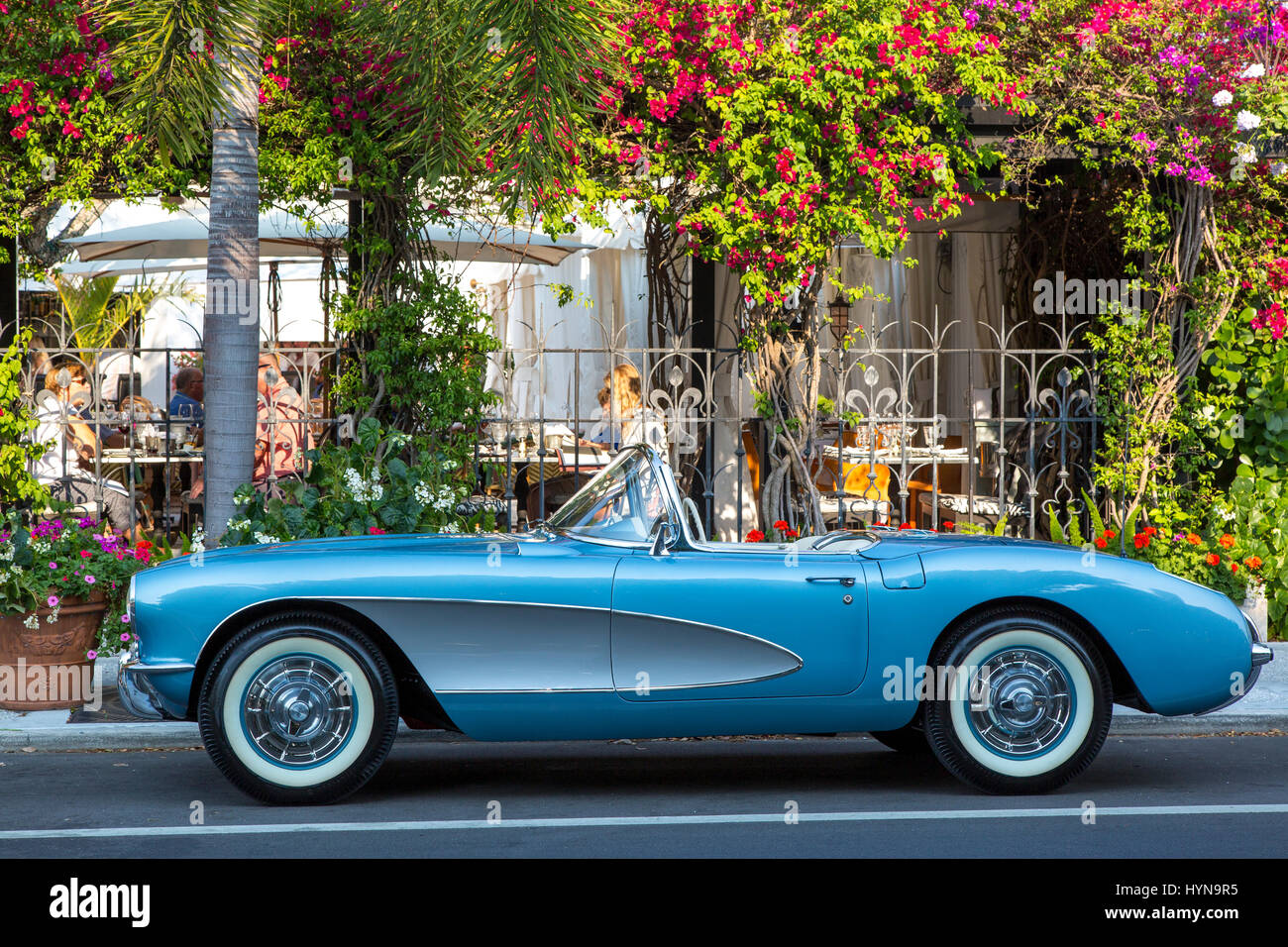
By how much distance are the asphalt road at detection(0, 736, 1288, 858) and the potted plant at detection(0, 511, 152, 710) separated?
1.86 feet

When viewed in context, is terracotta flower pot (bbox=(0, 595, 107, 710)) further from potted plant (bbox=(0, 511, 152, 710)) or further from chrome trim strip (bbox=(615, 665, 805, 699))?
chrome trim strip (bbox=(615, 665, 805, 699))

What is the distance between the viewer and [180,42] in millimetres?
7184

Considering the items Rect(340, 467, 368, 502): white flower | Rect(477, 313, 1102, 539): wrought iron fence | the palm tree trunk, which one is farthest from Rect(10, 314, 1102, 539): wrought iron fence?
Rect(340, 467, 368, 502): white flower

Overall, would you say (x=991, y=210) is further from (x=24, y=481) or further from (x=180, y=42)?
(x=24, y=481)

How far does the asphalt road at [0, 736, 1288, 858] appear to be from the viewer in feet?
15.2

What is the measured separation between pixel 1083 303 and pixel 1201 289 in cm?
131

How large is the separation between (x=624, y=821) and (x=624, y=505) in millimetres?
1162

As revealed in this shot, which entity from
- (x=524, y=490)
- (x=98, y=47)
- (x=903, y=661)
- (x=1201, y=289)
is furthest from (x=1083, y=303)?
(x=98, y=47)

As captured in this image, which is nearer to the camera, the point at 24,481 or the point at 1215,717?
the point at 1215,717

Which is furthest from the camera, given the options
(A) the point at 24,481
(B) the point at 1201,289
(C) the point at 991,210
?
(C) the point at 991,210

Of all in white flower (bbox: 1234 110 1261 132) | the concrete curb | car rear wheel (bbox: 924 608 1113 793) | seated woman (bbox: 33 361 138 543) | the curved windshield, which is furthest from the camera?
seated woman (bbox: 33 361 138 543)

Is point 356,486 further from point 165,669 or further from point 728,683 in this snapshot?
point 728,683

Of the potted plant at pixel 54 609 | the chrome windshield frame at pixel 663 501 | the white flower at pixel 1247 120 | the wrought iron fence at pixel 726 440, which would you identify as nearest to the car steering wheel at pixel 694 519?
the chrome windshield frame at pixel 663 501

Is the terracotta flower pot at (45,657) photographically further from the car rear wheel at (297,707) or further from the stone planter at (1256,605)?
the stone planter at (1256,605)
